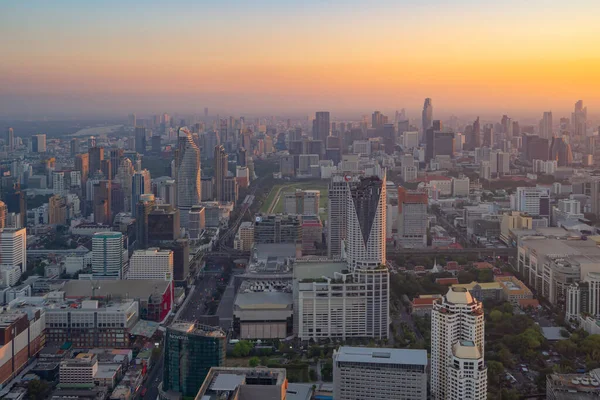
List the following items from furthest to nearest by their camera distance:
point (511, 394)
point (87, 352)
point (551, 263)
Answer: point (551, 263) → point (87, 352) → point (511, 394)

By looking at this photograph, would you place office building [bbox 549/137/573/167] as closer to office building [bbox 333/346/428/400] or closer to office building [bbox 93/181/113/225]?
office building [bbox 93/181/113/225]

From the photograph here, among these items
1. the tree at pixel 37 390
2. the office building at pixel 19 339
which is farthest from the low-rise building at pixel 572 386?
the office building at pixel 19 339

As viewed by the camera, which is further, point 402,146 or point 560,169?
point 402,146

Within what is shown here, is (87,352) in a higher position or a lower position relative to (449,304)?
lower

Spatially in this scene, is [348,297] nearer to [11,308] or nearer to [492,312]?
[492,312]

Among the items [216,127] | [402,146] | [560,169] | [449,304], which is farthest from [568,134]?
[449,304]

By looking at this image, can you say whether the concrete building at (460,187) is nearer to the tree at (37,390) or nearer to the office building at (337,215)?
the office building at (337,215)

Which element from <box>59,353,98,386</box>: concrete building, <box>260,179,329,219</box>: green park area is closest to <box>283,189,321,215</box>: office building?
<box>260,179,329,219</box>: green park area
